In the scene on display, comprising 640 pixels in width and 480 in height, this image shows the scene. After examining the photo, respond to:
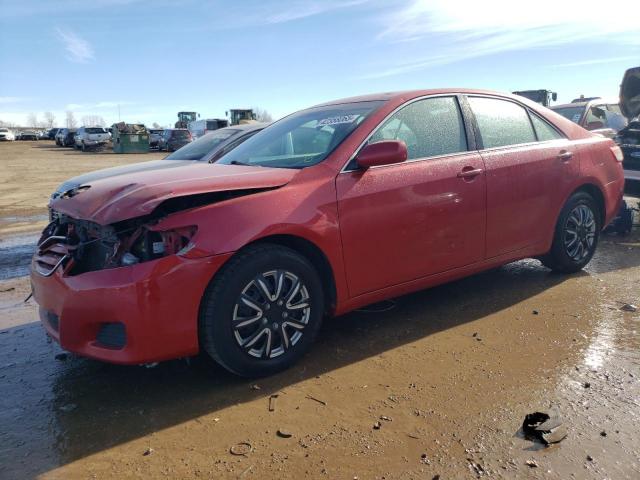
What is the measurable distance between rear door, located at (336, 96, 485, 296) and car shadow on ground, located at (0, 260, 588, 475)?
1.47 feet

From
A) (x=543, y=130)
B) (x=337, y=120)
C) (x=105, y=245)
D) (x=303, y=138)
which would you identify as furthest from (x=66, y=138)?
(x=105, y=245)

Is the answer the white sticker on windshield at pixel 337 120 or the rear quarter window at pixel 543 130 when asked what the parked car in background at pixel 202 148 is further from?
the rear quarter window at pixel 543 130

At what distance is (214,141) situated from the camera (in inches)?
332

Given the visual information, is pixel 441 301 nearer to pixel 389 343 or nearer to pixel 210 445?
pixel 389 343

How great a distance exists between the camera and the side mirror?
3.53 meters

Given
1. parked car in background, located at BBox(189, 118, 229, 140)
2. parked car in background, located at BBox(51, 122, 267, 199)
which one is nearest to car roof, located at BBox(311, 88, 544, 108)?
parked car in background, located at BBox(51, 122, 267, 199)

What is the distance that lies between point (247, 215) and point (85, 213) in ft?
3.13

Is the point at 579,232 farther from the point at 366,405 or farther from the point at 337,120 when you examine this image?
the point at 366,405

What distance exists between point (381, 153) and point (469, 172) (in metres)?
0.94

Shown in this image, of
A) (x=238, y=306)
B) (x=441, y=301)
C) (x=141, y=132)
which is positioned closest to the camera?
(x=238, y=306)

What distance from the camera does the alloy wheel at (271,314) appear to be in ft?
10.3

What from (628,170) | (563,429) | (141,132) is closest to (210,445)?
(563,429)

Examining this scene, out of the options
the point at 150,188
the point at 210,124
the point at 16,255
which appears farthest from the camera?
the point at 210,124

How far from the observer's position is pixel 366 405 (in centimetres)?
296
